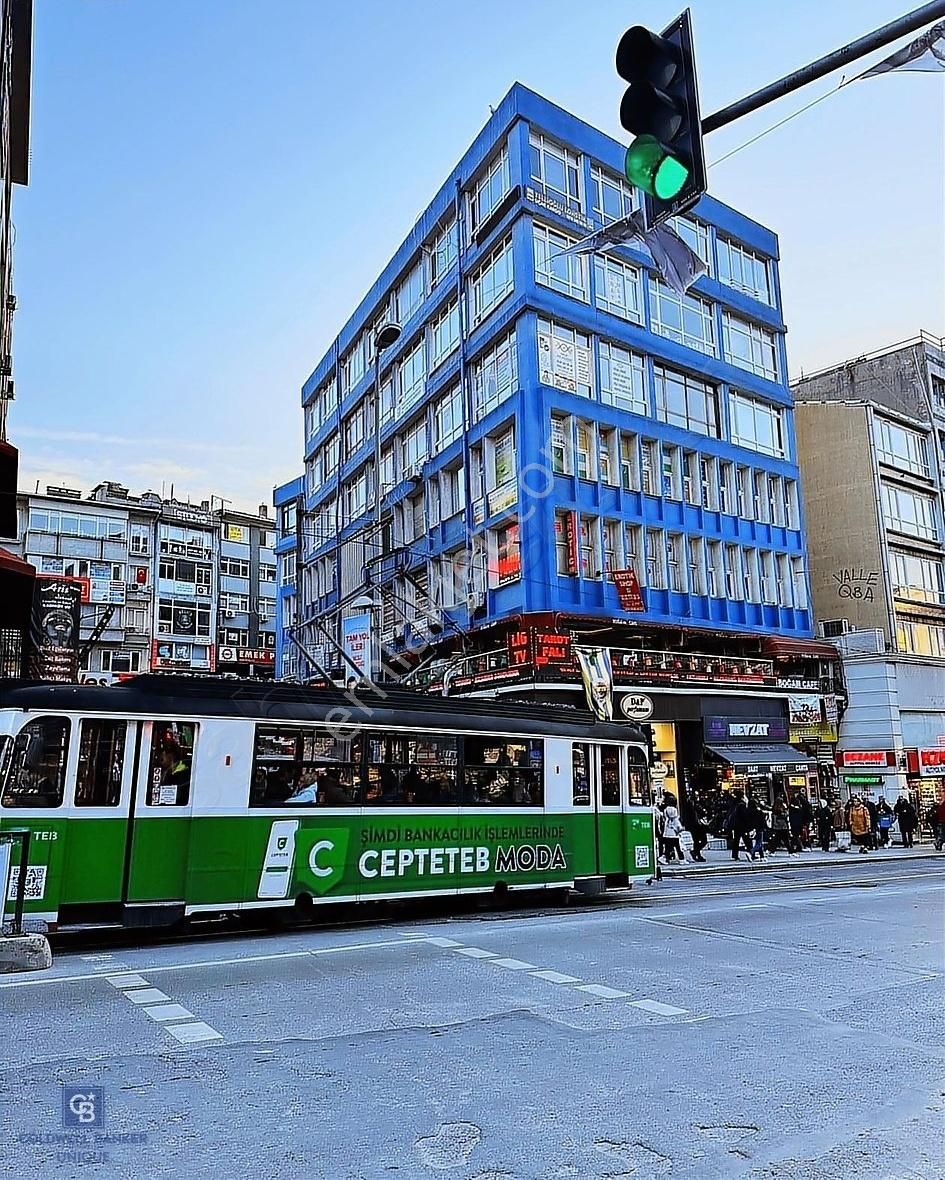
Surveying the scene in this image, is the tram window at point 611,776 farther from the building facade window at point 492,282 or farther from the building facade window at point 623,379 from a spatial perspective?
Answer: the building facade window at point 492,282

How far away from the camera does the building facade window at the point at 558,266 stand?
3147cm

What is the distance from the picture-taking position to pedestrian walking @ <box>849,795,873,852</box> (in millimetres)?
28266

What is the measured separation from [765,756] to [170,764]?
84.5 ft

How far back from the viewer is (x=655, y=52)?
5.39m

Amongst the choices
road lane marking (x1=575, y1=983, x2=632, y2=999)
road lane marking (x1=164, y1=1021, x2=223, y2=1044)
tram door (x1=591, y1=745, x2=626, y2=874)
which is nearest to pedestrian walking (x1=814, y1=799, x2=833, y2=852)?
tram door (x1=591, y1=745, x2=626, y2=874)

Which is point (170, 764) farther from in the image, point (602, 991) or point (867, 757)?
point (867, 757)

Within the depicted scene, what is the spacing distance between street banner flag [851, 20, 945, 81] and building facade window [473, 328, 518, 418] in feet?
83.0

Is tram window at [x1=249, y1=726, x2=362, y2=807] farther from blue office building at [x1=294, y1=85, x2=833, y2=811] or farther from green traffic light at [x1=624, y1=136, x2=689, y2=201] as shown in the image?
blue office building at [x1=294, y1=85, x2=833, y2=811]

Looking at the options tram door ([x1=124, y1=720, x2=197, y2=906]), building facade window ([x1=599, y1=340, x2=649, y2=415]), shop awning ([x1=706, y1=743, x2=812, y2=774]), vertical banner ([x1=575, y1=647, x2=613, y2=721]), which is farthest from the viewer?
building facade window ([x1=599, y1=340, x2=649, y2=415])

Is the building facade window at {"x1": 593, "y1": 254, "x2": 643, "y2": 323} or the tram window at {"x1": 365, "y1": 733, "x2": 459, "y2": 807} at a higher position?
the building facade window at {"x1": 593, "y1": 254, "x2": 643, "y2": 323}

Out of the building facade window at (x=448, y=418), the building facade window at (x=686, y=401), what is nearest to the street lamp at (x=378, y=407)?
the building facade window at (x=448, y=418)

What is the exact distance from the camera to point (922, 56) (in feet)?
19.0

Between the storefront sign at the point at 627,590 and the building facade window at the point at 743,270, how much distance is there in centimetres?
1412

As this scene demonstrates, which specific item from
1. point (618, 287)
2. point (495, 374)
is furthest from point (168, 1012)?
point (618, 287)
